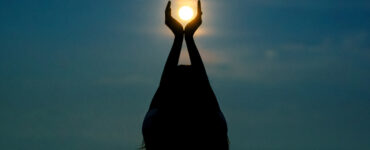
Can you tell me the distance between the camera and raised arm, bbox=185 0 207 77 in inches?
877

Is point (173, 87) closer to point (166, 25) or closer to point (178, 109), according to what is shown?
point (178, 109)

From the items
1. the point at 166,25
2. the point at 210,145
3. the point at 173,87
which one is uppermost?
the point at 166,25

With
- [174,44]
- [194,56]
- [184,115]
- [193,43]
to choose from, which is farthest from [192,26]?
[184,115]

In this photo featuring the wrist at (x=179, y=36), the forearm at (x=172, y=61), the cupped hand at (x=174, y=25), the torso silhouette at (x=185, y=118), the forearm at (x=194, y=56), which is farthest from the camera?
the cupped hand at (x=174, y=25)

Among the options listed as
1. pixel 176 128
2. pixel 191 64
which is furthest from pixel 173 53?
pixel 176 128

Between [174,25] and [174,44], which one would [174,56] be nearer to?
[174,44]

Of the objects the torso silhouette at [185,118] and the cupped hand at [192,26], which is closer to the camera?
the torso silhouette at [185,118]

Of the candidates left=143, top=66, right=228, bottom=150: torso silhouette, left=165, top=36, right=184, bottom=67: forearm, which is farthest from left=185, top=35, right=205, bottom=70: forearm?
left=165, top=36, right=184, bottom=67: forearm

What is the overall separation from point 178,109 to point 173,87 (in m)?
0.61

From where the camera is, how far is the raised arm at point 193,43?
22266 mm

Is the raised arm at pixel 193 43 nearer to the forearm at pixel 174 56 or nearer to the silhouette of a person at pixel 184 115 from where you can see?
the silhouette of a person at pixel 184 115

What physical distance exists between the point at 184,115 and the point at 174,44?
79.0 inches

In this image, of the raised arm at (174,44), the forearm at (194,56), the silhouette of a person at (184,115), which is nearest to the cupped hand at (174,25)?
the raised arm at (174,44)

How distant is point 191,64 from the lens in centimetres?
2230
